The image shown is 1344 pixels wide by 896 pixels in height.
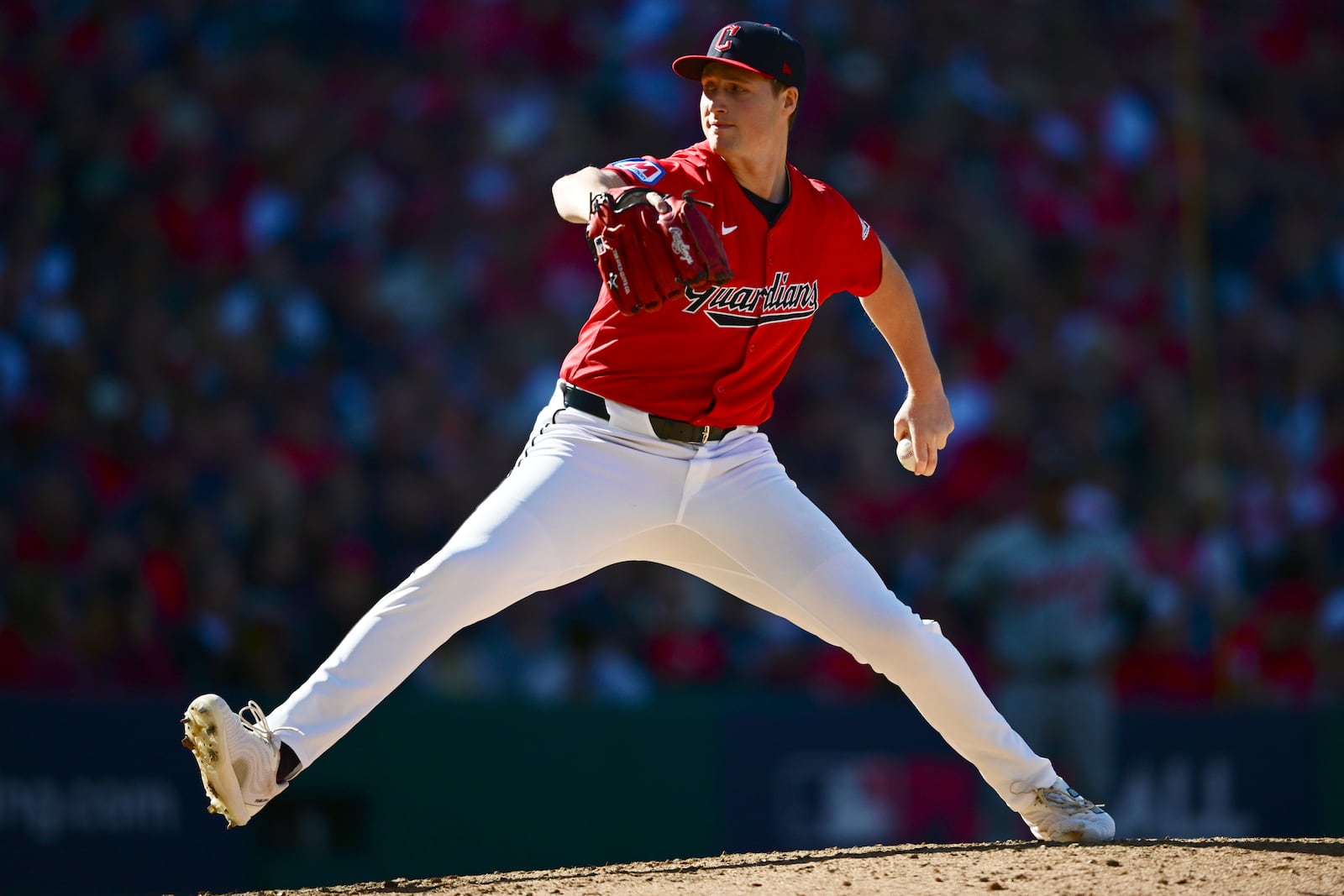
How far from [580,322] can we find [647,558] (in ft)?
17.0

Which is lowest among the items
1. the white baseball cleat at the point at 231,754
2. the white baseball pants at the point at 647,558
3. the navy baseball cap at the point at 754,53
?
the white baseball cleat at the point at 231,754

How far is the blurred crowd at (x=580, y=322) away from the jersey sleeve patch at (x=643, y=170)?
151 inches

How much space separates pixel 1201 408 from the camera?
9.42 meters

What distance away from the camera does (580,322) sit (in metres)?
9.29

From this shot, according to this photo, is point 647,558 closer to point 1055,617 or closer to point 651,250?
point 651,250

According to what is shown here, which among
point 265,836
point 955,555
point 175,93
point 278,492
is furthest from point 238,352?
point 955,555

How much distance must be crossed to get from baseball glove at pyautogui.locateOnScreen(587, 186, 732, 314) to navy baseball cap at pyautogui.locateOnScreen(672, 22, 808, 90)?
55cm

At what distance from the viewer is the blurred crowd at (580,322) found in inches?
305

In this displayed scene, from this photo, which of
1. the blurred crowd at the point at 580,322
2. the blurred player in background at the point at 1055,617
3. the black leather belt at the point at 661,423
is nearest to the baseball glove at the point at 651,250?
the black leather belt at the point at 661,423

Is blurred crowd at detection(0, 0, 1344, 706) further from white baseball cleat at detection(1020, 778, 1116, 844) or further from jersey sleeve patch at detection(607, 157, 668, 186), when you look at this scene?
jersey sleeve patch at detection(607, 157, 668, 186)

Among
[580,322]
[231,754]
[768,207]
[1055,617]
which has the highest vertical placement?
[580,322]

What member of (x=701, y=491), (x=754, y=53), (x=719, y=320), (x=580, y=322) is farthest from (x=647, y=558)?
(x=580, y=322)

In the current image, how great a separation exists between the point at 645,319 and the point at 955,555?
4.84 metres

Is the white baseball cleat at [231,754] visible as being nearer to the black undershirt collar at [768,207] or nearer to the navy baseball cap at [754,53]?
the black undershirt collar at [768,207]
